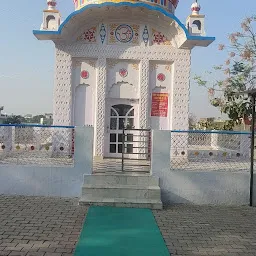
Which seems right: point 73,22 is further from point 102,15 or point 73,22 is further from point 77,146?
point 77,146

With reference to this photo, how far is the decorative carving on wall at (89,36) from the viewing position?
10.2m

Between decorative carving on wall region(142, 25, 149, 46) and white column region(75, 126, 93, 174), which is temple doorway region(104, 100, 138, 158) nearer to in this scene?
decorative carving on wall region(142, 25, 149, 46)

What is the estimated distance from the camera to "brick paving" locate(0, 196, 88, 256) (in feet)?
14.5

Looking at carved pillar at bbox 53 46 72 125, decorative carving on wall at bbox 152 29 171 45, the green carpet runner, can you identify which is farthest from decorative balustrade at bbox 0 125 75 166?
decorative carving on wall at bbox 152 29 171 45

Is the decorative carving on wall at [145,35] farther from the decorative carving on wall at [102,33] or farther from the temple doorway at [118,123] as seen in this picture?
the temple doorway at [118,123]

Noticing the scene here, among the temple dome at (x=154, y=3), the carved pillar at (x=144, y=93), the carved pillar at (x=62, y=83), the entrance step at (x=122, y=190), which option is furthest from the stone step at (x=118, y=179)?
the temple dome at (x=154, y=3)

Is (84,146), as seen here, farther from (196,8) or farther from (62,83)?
(196,8)

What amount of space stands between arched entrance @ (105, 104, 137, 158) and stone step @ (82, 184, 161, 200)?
3.28 metres

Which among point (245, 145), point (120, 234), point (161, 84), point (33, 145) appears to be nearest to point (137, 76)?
point (161, 84)

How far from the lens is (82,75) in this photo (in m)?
10.2

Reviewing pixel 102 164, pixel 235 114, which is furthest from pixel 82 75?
pixel 235 114

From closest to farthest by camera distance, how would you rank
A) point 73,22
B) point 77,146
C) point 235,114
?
point 77,146, point 73,22, point 235,114

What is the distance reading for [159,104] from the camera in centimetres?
1036

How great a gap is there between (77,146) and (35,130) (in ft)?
3.73
